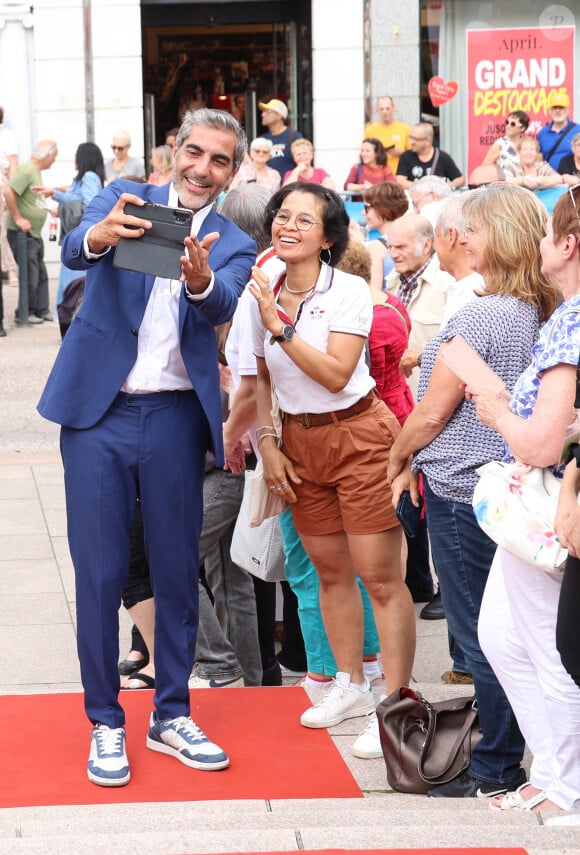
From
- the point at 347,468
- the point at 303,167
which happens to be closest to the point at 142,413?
the point at 347,468

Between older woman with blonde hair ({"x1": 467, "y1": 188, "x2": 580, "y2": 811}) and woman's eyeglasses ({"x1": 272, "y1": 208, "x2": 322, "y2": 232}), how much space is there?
0.94 m

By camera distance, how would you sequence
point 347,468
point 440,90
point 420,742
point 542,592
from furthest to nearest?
point 440,90, point 347,468, point 420,742, point 542,592

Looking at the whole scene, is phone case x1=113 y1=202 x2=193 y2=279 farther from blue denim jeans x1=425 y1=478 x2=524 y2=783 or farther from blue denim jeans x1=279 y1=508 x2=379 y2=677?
blue denim jeans x1=279 y1=508 x2=379 y2=677

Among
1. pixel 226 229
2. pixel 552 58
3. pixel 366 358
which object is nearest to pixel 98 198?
pixel 226 229

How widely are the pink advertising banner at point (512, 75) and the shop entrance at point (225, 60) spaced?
2.33 metres

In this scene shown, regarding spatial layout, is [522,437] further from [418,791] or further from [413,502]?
[418,791]

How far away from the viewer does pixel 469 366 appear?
12.3 feet

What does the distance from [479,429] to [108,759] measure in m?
1.57

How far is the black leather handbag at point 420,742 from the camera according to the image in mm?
3965

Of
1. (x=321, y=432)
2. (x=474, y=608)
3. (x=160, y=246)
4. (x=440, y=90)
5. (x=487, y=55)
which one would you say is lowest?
(x=474, y=608)

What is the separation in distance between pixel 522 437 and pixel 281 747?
5.29 feet

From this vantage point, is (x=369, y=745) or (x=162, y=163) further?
(x=162, y=163)

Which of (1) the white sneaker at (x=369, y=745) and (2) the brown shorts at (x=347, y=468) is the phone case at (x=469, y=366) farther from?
(1) the white sneaker at (x=369, y=745)

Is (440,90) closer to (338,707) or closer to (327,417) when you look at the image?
(327,417)
